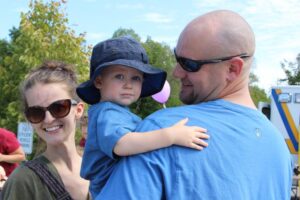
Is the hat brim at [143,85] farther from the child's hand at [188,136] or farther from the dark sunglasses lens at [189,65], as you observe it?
the child's hand at [188,136]

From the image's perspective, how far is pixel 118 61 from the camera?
2.28 meters

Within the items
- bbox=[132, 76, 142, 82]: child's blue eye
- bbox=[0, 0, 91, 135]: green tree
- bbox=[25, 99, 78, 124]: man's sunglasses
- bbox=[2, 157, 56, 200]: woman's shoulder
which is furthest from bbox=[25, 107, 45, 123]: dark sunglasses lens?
bbox=[0, 0, 91, 135]: green tree

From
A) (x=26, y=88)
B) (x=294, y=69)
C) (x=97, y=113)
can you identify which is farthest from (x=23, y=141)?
(x=294, y=69)

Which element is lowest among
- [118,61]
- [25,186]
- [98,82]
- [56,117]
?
[25,186]

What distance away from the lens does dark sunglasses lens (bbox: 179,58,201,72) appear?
6.15 ft

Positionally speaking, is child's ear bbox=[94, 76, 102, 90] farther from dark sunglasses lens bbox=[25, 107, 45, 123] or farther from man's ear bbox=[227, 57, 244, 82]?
man's ear bbox=[227, 57, 244, 82]

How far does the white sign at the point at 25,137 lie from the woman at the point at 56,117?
7.66 metres

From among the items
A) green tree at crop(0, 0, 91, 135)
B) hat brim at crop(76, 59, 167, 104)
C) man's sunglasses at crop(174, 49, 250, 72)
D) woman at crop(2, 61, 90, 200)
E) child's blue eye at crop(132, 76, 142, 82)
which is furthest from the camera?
green tree at crop(0, 0, 91, 135)

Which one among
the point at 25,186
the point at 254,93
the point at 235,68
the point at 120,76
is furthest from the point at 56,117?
the point at 254,93

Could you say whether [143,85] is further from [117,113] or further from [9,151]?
[9,151]

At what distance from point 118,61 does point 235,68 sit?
1.98 ft

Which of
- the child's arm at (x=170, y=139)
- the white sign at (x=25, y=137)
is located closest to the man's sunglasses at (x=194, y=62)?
the child's arm at (x=170, y=139)

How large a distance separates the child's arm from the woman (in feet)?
2.99

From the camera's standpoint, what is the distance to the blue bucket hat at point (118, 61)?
2.32 m
